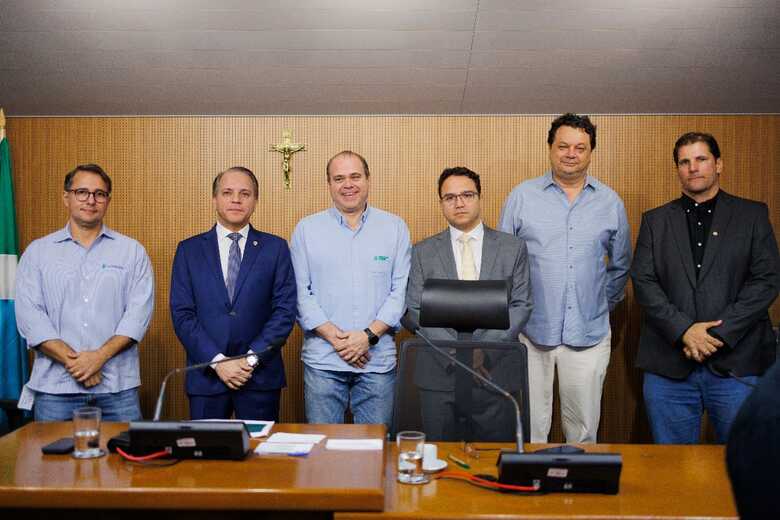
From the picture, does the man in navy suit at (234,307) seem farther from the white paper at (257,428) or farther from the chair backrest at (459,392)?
the chair backrest at (459,392)

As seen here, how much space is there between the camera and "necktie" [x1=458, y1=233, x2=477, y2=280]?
3205 mm

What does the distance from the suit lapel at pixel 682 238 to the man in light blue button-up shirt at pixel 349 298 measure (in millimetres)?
1210

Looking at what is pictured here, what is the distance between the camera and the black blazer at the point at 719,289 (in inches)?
121

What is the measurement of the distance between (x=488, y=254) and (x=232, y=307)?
115 centimetres

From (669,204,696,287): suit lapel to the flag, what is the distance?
3.37 metres

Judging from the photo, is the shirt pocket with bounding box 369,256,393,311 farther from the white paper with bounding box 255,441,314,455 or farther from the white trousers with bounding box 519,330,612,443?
the white paper with bounding box 255,441,314,455

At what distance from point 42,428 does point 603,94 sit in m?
3.37

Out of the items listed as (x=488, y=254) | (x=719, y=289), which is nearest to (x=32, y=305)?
(x=488, y=254)

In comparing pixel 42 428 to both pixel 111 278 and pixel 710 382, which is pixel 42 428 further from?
pixel 710 382

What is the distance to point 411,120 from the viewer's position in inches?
176

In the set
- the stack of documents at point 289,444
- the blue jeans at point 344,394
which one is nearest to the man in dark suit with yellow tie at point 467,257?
the blue jeans at point 344,394

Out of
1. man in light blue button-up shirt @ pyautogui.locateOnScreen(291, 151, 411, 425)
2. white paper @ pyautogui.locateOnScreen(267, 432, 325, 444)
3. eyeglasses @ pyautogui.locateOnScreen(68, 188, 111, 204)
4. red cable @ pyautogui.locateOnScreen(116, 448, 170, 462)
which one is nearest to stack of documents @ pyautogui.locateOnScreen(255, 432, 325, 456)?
white paper @ pyautogui.locateOnScreen(267, 432, 325, 444)

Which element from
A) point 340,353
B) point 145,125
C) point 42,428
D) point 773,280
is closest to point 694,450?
point 773,280

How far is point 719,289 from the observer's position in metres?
3.11
